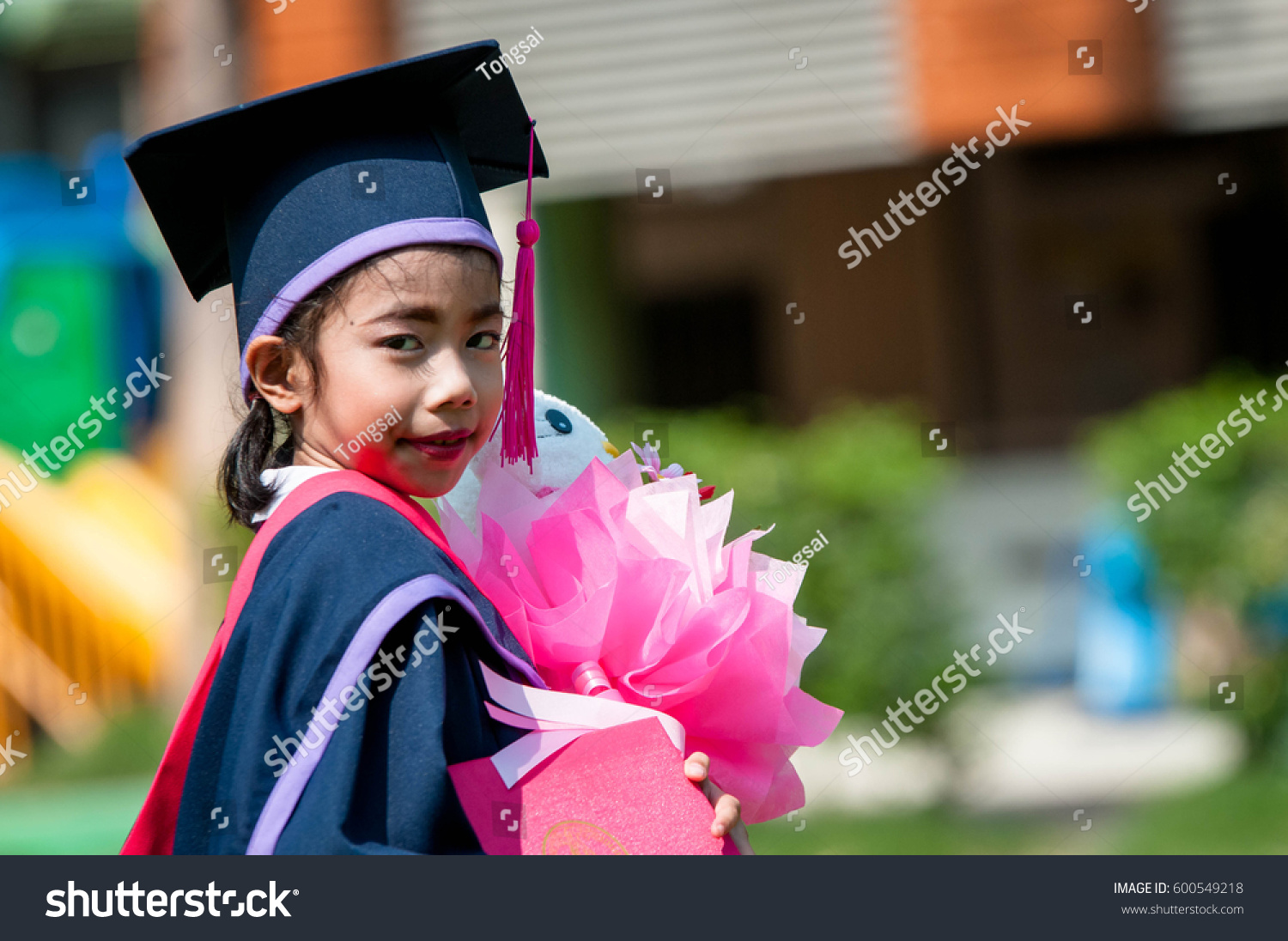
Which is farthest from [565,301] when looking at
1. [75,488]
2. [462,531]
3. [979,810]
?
[462,531]

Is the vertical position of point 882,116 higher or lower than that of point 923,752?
higher

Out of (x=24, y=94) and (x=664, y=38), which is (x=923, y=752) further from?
(x=24, y=94)

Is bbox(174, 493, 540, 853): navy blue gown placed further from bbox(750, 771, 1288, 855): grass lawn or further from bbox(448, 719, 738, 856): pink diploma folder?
bbox(750, 771, 1288, 855): grass lawn

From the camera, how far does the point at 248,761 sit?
1.41 m

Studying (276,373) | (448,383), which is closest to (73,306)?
(276,373)

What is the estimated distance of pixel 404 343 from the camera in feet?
5.17

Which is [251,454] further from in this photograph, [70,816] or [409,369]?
[70,816]

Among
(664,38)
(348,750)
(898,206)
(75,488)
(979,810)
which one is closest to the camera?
(348,750)

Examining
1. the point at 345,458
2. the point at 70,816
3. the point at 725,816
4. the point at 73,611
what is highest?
the point at 73,611

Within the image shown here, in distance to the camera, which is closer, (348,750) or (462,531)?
(348,750)

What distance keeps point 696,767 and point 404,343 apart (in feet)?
2.02

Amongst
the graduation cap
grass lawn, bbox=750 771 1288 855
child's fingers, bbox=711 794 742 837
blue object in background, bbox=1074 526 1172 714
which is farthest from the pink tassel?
blue object in background, bbox=1074 526 1172 714

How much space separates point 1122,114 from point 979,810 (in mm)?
3817

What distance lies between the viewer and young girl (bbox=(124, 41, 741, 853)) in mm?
1396
